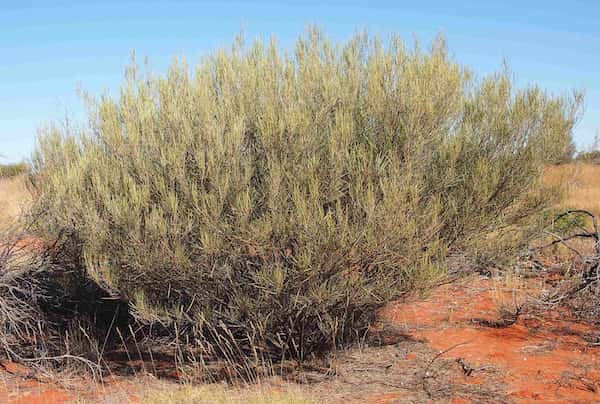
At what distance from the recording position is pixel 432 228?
649cm

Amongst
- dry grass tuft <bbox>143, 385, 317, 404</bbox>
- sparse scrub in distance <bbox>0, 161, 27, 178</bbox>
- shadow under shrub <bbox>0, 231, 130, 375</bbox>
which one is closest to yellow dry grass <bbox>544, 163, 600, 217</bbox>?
dry grass tuft <bbox>143, 385, 317, 404</bbox>

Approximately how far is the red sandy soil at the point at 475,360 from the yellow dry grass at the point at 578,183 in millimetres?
1846

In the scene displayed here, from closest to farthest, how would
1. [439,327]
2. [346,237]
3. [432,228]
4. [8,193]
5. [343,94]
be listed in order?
[346,237]
[432,228]
[343,94]
[439,327]
[8,193]

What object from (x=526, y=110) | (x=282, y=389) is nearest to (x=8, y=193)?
(x=282, y=389)

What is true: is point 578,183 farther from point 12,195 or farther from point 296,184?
point 12,195

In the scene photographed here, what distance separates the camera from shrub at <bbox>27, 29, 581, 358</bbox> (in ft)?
20.2

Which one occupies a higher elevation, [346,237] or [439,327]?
[346,237]

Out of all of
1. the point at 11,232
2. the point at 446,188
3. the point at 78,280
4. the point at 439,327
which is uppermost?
the point at 446,188

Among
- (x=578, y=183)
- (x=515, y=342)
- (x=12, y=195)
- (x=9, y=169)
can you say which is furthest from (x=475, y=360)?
(x=9, y=169)

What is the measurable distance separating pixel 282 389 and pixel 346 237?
182 cm

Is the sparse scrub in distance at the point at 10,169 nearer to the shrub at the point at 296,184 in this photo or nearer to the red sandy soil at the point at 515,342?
the shrub at the point at 296,184

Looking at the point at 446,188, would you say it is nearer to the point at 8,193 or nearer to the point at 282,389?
the point at 282,389

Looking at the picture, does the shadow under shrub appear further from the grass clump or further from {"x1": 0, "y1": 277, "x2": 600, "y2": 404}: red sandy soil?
the grass clump

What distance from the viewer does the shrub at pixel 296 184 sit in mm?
6152
